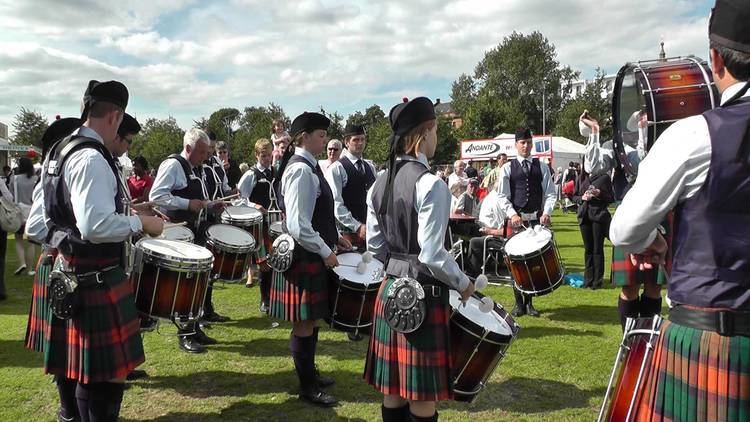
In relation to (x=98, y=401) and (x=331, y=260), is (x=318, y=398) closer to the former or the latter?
(x=331, y=260)

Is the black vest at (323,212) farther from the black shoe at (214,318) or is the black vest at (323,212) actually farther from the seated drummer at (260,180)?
the seated drummer at (260,180)

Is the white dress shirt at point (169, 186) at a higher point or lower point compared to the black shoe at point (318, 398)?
higher

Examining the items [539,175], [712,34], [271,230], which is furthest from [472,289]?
[539,175]

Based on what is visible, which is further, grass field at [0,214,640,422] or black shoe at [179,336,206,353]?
black shoe at [179,336,206,353]

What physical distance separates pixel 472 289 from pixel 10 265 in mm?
10193

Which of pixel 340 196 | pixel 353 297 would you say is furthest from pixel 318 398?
pixel 340 196

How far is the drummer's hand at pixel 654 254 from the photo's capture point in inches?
73.4

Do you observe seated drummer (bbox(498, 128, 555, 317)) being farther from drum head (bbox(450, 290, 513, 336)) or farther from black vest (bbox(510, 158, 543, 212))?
drum head (bbox(450, 290, 513, 336))

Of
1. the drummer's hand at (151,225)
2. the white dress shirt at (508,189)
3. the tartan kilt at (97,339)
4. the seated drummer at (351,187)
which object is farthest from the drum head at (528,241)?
the tartan kilt at (97,339)

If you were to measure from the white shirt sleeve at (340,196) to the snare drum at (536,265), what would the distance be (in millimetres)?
1706

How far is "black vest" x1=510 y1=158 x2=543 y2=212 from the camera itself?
6277 millimetres

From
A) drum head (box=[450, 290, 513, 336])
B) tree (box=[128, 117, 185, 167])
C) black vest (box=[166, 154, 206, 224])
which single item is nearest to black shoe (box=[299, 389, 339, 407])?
drum head (box=[450, 290, 513, 336])

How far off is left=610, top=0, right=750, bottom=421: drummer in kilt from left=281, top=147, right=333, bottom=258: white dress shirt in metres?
2.18

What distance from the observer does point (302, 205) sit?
142 inches
